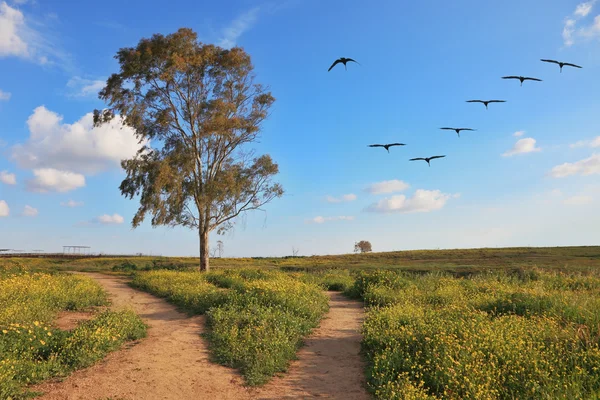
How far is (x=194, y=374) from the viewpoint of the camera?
8789 millimetres

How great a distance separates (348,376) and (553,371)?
3.82 m

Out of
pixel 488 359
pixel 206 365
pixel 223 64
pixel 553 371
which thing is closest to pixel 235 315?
pixel 206 365

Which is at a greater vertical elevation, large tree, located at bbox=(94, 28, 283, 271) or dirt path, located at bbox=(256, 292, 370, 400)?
large tree, located at bbox=(94, 28, 283, 271)

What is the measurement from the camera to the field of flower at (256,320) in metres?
9.20

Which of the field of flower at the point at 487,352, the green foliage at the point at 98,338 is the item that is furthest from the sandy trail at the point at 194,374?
the field of flower at the point at 487,352

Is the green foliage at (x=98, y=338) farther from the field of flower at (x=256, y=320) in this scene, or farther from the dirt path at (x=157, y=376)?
the field of flower at (x=256, y=320)

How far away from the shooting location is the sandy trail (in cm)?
786

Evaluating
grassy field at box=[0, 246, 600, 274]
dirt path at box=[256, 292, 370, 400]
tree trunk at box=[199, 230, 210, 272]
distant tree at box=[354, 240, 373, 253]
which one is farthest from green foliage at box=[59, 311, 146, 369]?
distant tree at box=[354, 240, 373, 253]

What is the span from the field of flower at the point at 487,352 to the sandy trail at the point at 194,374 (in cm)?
69

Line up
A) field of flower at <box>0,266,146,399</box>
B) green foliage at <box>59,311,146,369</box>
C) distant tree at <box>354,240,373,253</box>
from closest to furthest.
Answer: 1. field of flower at <box>0,266,146,399</box>
2. green foliage at <box>59,311,146,369</box>
3. distant tree at <box>354,240,373,253</box>

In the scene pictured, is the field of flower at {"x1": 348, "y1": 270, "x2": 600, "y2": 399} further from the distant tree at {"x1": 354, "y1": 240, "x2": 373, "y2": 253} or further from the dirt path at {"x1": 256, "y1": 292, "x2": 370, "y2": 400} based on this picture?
the distant tree at {"x1": 354, "y1": 240, "x2": 373, "y2": 253}

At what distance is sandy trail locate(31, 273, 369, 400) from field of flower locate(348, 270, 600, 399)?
2.26 ft

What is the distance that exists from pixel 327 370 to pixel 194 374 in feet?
9.42

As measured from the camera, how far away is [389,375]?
8.13 m
